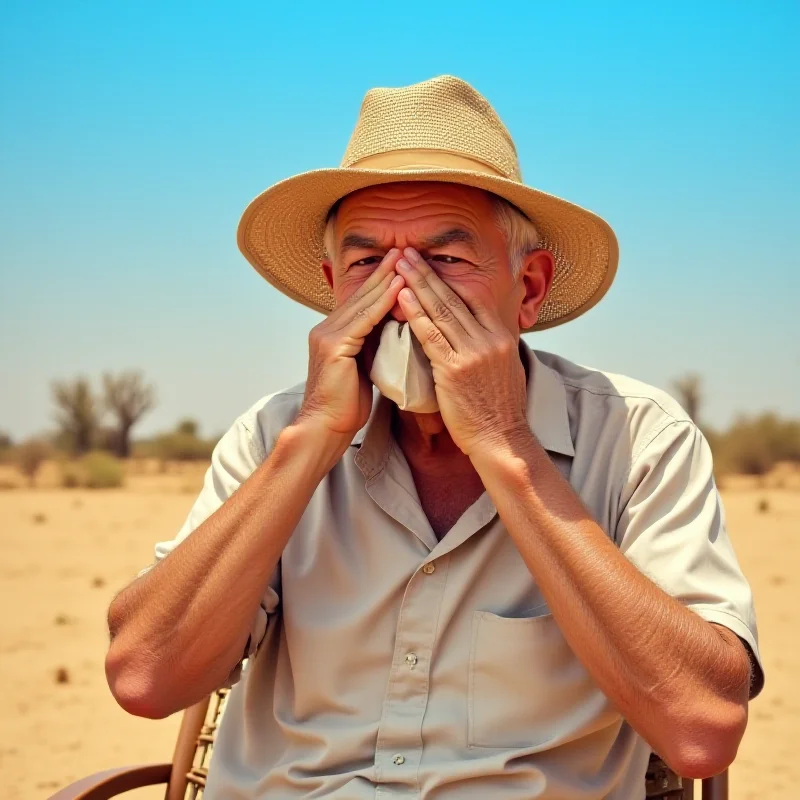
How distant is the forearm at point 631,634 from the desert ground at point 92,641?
14.7ft

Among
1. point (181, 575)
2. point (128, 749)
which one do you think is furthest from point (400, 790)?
point (128, 749)

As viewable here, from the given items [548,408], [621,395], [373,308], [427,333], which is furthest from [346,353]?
[621,395]

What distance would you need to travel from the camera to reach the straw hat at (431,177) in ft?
9.56

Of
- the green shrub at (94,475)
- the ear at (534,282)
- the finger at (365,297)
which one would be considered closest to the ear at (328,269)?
the finger at (365,297)

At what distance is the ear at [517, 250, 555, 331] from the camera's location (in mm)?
3186

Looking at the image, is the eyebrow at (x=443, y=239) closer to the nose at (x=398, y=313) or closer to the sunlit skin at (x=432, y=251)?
the sunlit skin at (x=432, y=251)

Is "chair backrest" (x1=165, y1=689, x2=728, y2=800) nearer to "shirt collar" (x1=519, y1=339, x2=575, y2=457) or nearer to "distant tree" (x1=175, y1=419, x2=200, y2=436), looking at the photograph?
"shirt collar" (x1=519, y1=339, x2=575, y2=457)

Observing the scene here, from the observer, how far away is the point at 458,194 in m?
2.93

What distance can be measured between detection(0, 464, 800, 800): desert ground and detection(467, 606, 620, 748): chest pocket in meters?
4.26

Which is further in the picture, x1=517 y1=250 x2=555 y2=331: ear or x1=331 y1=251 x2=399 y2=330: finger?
x1=517 y1=250 x2=555 y2=331: ear

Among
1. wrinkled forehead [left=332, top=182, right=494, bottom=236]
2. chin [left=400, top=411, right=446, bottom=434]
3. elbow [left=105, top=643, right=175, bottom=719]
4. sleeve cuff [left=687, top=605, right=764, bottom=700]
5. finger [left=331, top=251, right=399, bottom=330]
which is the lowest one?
elbow [left=105, top=643, right=175, bottom=719]

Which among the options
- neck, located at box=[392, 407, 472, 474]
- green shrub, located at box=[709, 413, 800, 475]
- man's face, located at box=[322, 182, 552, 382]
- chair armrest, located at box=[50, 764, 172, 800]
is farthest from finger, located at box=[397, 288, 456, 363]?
green shrub, located at box=[709, 413, 800, 475]

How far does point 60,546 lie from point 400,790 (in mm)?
14866

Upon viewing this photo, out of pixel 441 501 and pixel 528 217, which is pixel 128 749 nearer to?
pixel 441 501
